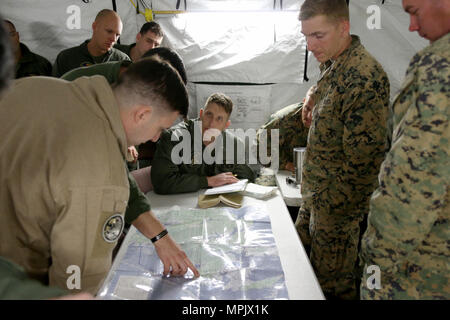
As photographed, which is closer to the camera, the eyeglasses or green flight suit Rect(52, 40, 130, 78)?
the eyeglasses

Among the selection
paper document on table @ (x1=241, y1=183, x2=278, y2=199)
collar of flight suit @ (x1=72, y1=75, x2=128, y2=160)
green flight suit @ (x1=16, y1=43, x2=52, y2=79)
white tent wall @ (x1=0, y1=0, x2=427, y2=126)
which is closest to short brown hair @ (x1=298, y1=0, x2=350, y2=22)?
paper document on table @ (x1=241, y1=183, x2=278, y2=199)

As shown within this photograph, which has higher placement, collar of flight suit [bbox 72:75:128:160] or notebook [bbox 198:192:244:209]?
collar of flight suit [bbox 72:75:128:160]

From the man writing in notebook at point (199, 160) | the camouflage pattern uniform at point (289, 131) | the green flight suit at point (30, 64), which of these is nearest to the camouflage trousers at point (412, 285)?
the man writing in notebook at point (199, 160)

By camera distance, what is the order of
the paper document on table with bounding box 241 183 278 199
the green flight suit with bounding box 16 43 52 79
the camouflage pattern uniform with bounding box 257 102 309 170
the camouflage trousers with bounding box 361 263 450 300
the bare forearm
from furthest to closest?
the green flight suit with bounding box 16 43 52 79, the camouflage pattern uniform with bounding box 257 102 309 170, the paper document on table with bounding box 241 183 278 199, the bare forearm, the camouflage trousers with bounding box 361 263 450 300

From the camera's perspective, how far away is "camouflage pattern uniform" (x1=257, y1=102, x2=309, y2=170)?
280 cm

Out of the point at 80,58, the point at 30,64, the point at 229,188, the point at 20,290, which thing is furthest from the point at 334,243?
the point at 30,64

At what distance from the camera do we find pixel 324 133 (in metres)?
1.78

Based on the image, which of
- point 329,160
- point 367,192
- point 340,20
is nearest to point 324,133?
point 329,160

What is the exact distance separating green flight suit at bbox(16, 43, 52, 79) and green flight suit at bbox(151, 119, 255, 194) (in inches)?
60.3

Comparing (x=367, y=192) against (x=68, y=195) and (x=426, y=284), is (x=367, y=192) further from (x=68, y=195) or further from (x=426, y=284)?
(x=68, y=195)

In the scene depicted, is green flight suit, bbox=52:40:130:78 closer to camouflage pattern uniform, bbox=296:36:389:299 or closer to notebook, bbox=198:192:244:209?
notebook, bbox=198:192:244:209

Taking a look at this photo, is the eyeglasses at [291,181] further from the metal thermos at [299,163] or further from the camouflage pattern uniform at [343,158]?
the camouflage pattern uniform at [343,158]

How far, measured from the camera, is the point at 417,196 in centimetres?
100

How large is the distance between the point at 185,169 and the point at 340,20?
1.17 metres
